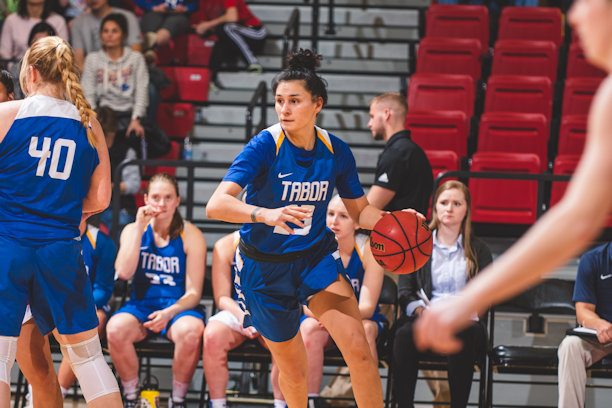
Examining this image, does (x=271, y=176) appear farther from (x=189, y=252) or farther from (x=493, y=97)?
(x=493, y=97)

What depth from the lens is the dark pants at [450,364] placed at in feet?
15.0

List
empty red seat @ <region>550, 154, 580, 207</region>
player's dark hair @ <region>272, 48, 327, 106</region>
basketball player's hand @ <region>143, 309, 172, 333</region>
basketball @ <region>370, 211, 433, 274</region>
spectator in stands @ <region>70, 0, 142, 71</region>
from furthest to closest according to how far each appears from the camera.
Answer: spectator in stands @ <region>70, 0, 142, 71</region>, empty red seat @ <region>550, 154, 580, 207</region>, basketball player's hand @ <region>143, 309, 172, 333</region>, basketball @ <region>370, 211, 433, 274</region>, player's dark hair @ <region>272, 48, 327, 106</region>

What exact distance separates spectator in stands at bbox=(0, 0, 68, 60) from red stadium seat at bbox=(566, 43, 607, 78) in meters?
4.94

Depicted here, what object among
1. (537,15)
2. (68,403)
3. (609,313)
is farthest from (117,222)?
(537,15)

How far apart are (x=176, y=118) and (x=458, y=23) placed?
315 cm

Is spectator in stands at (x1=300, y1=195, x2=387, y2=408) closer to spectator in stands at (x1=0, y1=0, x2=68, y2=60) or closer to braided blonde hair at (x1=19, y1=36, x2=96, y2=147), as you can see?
braided blonde hair at (x1=19, y1=36, x2=96, y2=147)

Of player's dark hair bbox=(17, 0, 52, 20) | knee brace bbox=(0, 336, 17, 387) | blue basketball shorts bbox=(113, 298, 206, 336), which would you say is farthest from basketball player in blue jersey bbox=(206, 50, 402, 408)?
player's dark hair bbox=(17, 0, 52, 20)

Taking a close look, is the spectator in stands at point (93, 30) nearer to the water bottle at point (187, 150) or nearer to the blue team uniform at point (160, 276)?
the water bottle at point (187, 150)

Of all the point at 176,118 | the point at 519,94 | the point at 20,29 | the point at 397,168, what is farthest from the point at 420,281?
the point at 20,29

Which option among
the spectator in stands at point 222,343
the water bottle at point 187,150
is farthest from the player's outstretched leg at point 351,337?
the water bottle at point 187,150

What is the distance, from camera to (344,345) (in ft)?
11.3

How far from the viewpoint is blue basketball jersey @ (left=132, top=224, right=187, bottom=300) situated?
200 inches

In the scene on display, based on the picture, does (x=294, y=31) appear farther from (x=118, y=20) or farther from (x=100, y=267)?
(x=100, y=267)

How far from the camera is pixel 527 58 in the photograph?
8.05 m
